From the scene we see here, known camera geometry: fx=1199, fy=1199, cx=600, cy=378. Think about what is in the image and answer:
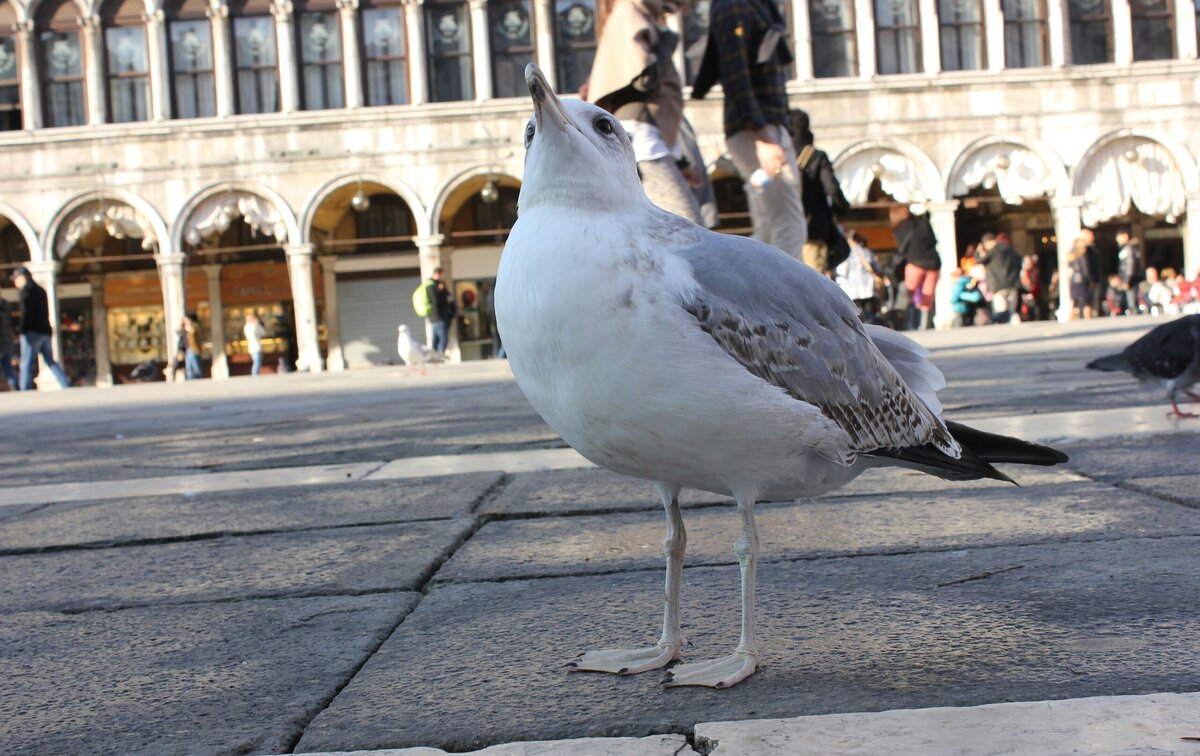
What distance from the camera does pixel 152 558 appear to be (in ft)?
8.38

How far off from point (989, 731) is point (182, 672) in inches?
42.4

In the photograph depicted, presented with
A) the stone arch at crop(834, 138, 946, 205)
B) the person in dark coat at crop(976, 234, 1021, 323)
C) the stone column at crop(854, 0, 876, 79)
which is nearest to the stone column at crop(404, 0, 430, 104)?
the stone arch at crop(834, 138, 946, 205)

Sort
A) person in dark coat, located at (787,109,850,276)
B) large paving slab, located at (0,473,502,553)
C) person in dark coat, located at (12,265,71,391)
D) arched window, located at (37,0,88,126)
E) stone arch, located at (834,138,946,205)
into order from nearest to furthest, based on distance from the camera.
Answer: large paving slab, located at (0,473,502,553) → person in dark coat, located at (787,109,850,276) → person in dark coat, located at (12,265,71,391) → stone arch, located at (834,138,946,205) → arched window, located at (37,0,88,126)

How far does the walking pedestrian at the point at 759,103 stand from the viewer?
4961mm

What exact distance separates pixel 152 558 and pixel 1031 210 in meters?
24.4

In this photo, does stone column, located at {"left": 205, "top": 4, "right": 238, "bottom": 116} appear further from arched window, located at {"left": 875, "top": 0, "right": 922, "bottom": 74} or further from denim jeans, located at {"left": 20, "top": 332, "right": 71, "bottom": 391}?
arched window, located at {"left": 875, "top": 0, "right": 922, "bottom": 74}

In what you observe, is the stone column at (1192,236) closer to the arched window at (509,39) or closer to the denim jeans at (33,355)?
the arched window at (509,39)

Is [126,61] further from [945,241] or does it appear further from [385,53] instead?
[945,241]

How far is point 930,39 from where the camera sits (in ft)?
72.0

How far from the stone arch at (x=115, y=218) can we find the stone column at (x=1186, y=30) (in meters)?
18.7

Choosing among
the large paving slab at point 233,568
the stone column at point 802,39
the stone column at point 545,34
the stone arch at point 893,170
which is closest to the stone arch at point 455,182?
the stone column at point 545,34

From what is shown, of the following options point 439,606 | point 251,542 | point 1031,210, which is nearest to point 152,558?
point 251,542

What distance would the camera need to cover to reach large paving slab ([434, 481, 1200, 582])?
2.24 metres

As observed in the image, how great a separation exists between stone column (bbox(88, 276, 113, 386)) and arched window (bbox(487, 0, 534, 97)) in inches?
360
